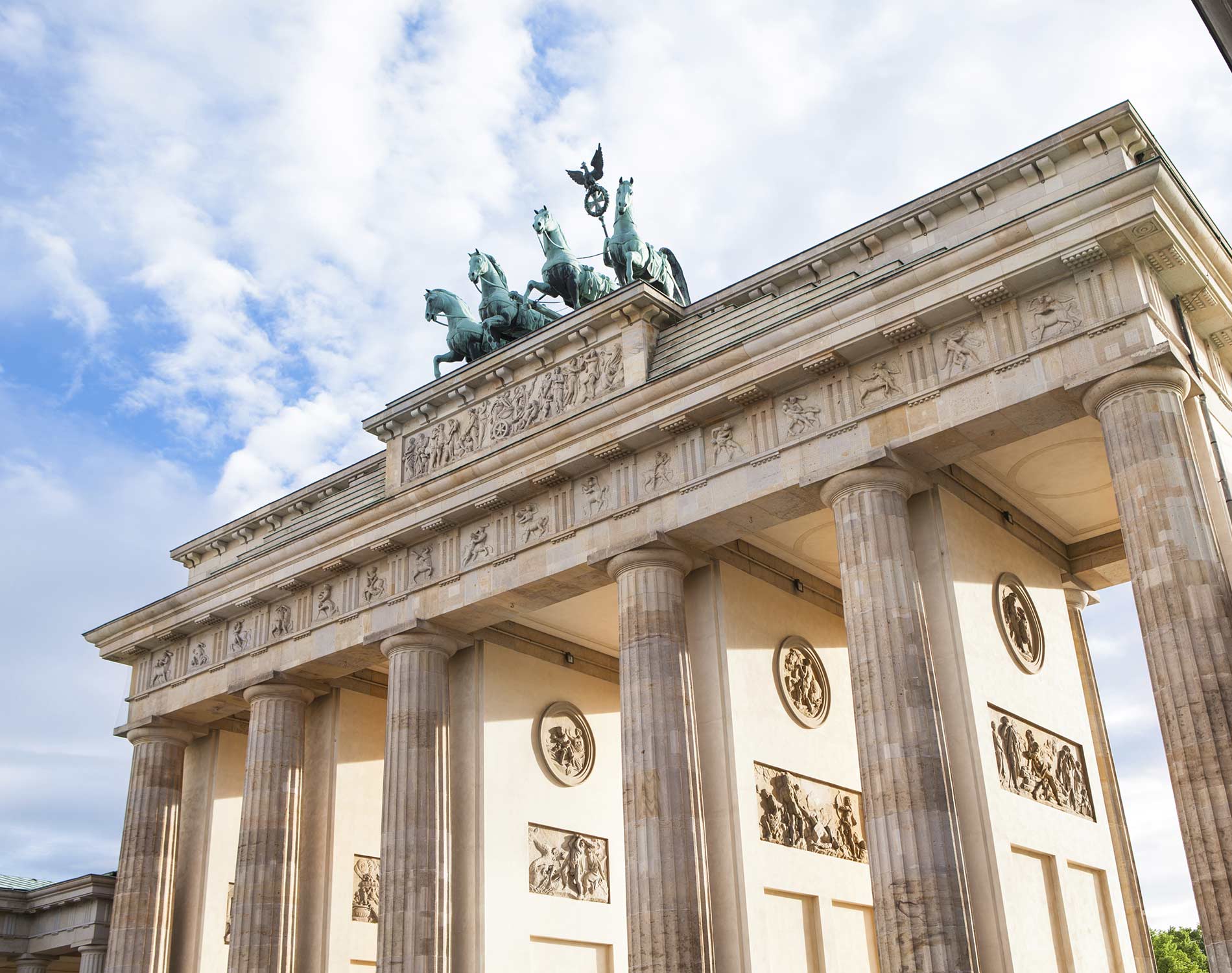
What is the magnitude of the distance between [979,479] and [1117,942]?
299 inches

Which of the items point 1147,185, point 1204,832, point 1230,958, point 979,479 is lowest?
point 1230,958

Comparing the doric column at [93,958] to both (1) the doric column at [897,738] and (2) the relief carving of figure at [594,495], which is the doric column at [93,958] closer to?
(2) the relief carving of figure at [594,495]

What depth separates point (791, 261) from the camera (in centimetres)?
2252

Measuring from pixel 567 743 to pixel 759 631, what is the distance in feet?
18.9

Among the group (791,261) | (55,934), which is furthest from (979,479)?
(55,934)

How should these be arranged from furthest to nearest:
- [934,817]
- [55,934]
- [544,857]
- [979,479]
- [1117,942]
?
[55,934] → [544,857] → [979,479] → [1117,942] → [934,817]

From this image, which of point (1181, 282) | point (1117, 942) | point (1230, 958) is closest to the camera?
point (1230, 958)

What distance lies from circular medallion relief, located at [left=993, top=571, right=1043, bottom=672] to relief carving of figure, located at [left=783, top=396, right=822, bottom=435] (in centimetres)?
418

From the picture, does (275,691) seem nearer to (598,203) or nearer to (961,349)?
(598,203)

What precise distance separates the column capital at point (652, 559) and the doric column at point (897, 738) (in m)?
2.87

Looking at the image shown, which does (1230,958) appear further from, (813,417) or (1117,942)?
(813,417)

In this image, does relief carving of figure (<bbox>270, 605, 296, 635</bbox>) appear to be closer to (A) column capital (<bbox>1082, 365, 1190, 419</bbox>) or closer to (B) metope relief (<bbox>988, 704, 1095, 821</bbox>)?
(B) metope relief (<bbox>988, 704, 1095, 821</bbox>)

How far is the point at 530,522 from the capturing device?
77.9 feet

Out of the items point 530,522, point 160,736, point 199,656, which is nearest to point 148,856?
point 160,736
